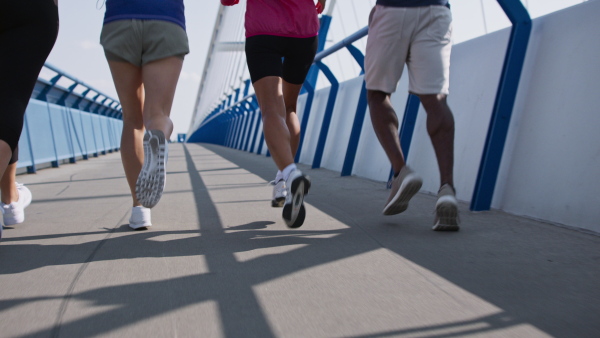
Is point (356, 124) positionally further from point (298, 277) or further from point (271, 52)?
point (298, 277)

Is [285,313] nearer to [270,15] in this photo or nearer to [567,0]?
[270,15]

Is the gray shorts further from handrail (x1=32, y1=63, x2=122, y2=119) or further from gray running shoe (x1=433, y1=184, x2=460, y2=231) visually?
handrail (x1=32, y1=63, x2=122, y2=119)

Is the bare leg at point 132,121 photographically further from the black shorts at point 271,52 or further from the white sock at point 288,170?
the white sock at point 288,170

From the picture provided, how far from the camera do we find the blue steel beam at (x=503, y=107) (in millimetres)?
3615

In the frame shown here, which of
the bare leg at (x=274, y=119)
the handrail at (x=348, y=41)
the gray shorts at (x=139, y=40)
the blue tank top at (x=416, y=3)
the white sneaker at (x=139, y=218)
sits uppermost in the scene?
the handrail at (x=348, y=41)

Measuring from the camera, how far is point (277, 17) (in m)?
3.11

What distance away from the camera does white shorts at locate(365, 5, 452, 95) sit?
10.3 ft

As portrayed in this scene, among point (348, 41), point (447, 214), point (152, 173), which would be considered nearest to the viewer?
point (152, 173)

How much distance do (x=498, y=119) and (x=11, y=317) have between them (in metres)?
2.88

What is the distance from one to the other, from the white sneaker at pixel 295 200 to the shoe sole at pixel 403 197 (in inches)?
20.0

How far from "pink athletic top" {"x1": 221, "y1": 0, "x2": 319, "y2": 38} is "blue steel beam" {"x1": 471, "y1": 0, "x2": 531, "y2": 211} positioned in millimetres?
1262

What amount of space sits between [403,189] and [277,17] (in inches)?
42.4

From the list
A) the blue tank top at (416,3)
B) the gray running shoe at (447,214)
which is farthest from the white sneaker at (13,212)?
the blue tank top at (416,3)

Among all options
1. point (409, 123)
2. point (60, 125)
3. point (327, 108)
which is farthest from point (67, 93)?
point (409, 123)
